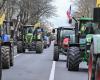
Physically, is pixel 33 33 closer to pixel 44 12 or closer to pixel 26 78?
pixel 26 78

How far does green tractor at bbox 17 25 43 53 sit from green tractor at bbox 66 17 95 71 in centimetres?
1901

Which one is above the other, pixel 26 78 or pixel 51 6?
pixel 51 6

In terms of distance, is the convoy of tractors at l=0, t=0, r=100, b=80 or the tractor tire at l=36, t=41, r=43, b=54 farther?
the tractor tire at l=36, t=41, r=43, b=54

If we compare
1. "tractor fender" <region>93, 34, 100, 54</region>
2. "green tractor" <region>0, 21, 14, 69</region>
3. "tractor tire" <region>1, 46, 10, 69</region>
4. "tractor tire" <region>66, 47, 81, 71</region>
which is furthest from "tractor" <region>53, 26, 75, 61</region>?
"tractor fender" <region>93, 34, 100, 54</region>

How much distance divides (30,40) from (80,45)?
872 inches

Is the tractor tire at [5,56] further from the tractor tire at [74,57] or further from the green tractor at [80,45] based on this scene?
the tractor tire at [74,57]

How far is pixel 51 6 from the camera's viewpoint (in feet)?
302

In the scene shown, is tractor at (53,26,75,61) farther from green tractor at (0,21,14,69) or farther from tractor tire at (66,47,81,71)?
tractor tire at (66,47,81,71)

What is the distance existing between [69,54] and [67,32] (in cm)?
1155

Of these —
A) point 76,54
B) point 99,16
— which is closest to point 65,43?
point 76,54

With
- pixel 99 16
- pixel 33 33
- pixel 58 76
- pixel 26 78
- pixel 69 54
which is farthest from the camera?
pixel 33 33

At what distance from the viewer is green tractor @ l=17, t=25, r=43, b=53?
4178cm

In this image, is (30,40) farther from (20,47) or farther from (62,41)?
(62,41)

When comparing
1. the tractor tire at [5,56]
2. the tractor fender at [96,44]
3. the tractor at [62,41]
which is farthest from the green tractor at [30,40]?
the tractor fender at [96,44]
